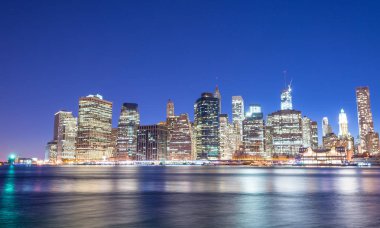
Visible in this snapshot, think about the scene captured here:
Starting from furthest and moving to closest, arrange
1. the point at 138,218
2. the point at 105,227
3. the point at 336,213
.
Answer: the point at 336,213 → the point at 138,218 → the point at 105,227

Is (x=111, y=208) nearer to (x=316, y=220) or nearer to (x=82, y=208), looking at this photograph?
(x=82, y=208)

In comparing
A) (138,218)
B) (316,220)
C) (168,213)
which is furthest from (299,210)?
(138,218)

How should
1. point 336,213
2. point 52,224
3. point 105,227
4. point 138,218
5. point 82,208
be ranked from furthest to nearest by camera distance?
point 82,208 < point 336,213 < point 138,218 < point 52,224 < point 105,227

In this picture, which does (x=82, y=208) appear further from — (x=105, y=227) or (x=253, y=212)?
(x=253, y=212)

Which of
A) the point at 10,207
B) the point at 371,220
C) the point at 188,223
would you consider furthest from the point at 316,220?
the point at 10,207

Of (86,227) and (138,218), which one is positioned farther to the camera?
(138,218)

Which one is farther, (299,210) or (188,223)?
(299,210)

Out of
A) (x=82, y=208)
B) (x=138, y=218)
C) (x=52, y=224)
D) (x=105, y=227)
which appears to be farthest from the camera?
(x=82, y=208)

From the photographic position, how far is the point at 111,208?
3019 cm

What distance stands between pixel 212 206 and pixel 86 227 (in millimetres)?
12972

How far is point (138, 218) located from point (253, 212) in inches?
328

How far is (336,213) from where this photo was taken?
27203mm

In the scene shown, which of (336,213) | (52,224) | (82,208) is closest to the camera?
(52,224)

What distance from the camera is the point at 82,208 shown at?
30031mm
